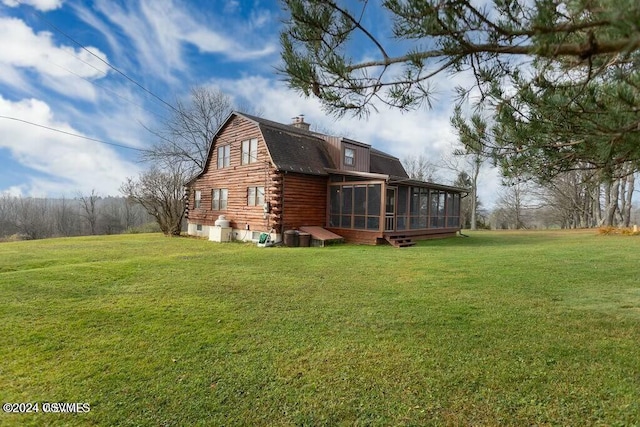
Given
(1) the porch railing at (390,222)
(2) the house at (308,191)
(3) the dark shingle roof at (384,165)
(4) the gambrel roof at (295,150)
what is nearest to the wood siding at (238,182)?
(2) the house at (308,191)

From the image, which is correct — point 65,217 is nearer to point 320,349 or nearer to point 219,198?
point 219,198

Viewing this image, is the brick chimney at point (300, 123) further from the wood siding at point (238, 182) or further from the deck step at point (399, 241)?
the deck step at point (399, 241)

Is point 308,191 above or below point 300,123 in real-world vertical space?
below

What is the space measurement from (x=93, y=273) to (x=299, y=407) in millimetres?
6074

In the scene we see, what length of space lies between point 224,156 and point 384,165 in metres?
8.87

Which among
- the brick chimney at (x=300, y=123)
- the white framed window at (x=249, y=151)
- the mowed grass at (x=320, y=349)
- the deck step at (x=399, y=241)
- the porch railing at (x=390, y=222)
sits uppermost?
the brick chimney at (x=300, y=123)

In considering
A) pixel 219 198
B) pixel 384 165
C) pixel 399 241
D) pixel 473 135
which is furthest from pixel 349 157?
pixel 473 135

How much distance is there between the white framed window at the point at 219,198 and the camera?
16.3 meters

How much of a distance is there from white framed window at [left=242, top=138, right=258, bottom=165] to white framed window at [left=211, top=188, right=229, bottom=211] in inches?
83.6

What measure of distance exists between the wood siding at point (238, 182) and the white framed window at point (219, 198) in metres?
0.17

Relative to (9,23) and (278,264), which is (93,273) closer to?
(278,264)

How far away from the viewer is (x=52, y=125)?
11.9 m

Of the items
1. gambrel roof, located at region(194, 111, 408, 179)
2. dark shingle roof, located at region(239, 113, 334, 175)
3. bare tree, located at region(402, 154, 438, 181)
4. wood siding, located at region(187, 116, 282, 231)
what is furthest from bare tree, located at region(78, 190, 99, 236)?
bare tree, located at region(402, 154, 438, 181)

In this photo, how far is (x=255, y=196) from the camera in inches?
571
